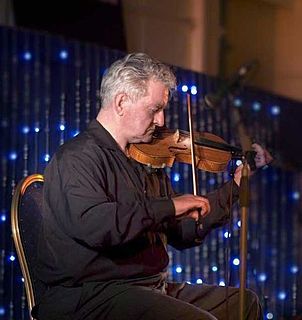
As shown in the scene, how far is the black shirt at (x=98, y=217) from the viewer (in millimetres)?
1807

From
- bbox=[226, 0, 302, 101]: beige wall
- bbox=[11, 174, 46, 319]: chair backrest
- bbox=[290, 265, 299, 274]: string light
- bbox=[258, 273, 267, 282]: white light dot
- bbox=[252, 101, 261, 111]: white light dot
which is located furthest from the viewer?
bbox=[226, 0, 302, 101]: beige wall

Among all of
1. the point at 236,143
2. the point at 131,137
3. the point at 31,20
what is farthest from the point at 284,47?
the point at 131,137

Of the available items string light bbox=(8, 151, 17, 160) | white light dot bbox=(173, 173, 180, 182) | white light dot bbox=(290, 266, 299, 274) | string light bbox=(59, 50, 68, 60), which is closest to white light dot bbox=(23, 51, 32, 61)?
string light bbox=(59, 50, 68, 60)

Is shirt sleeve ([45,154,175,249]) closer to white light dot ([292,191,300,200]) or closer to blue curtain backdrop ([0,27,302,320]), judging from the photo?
blue curtain backdrop ([0,27,302,320])

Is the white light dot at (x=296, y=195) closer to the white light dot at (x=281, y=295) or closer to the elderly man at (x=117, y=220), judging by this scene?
the white light dot at (x=281, y=295)

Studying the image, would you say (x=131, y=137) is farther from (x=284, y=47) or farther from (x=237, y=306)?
(x=284, y=47)

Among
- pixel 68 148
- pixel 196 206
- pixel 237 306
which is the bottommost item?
pixel 237 306

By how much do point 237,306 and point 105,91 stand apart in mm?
773

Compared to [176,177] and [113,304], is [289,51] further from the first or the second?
[113,304]

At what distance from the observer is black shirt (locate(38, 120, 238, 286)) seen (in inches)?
71.1

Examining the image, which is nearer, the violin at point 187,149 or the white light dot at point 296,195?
the violin at point 187,149

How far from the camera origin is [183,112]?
3506mm

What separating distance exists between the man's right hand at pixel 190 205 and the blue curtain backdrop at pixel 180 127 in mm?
387

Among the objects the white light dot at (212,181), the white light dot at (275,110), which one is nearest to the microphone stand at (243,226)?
the white light dot at (212,181)
